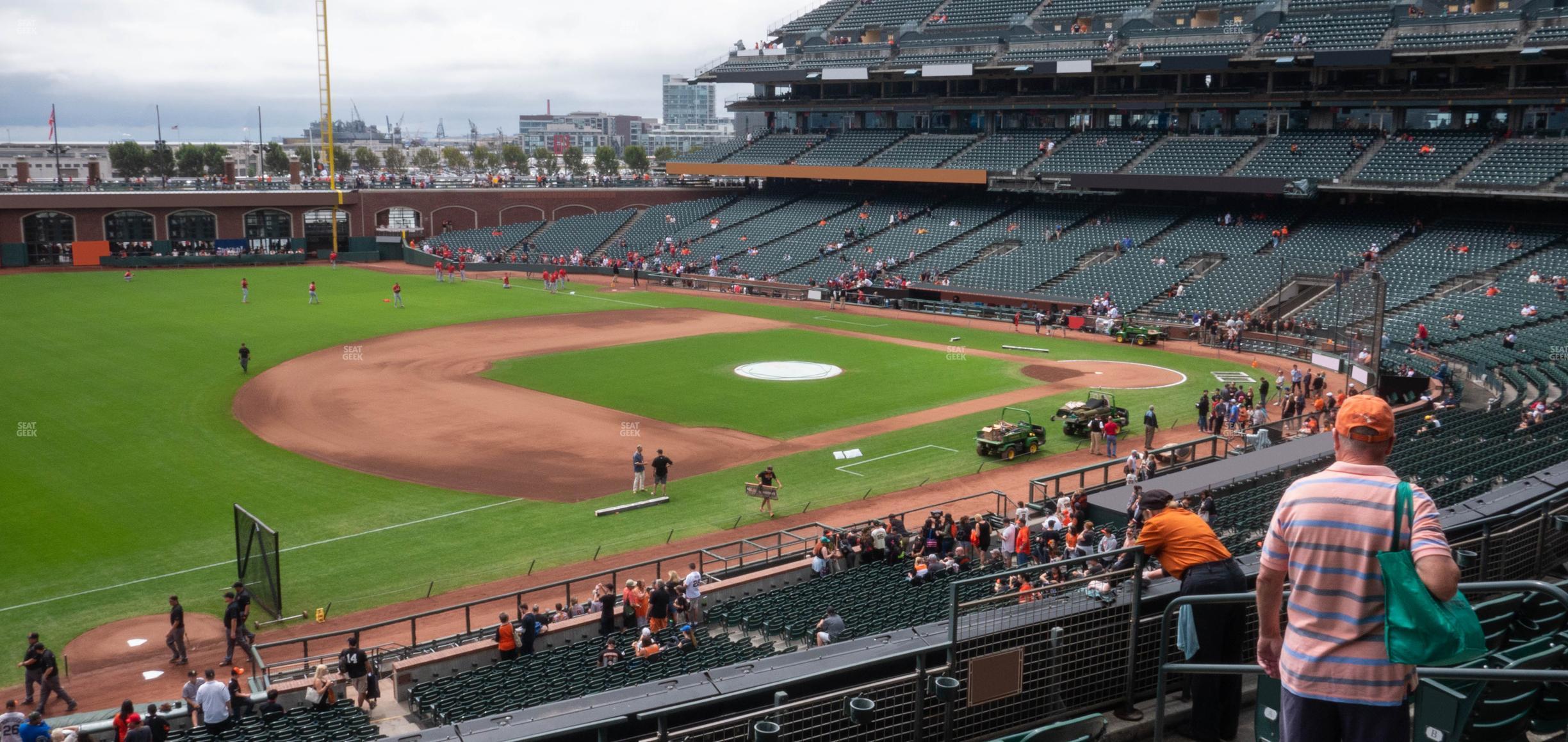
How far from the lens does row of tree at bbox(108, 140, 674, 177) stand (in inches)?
5340

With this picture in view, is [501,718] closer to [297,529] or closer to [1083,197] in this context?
[297,529]

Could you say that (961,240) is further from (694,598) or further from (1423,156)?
(694,598)

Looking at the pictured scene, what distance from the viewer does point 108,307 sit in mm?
59625

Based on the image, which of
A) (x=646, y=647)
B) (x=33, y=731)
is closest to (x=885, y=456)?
(x=646, y=647)

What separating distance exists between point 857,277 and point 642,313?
1469 centimetres

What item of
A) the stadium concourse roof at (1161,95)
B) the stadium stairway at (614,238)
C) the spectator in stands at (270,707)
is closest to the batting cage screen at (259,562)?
the spectator in stands at (270,707)

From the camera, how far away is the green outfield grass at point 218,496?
77.9 ft

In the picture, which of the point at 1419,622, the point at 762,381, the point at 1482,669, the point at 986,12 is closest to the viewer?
the point at 1419,622

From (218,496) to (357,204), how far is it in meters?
64.2

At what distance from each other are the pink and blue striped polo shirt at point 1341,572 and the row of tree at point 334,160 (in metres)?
130

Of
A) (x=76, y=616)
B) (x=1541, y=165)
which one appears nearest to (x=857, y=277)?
(x=1541, y=165)

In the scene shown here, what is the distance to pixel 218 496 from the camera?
96.0 feet

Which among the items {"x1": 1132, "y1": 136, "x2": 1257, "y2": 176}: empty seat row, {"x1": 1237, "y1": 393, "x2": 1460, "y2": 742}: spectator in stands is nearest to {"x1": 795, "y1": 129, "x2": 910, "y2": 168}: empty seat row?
{"x1": 1132, "y1": 136, "x2": 1257, "y2": 176}: empty seat row

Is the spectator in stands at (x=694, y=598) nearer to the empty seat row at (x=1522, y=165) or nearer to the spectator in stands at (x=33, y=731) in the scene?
the spectator in stands at (x=33, y=731)
